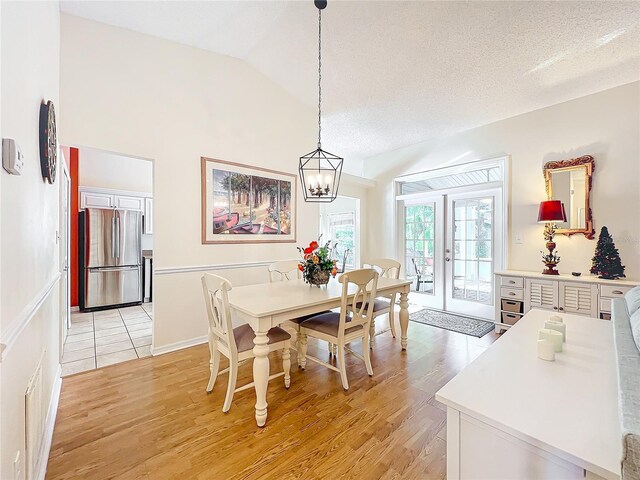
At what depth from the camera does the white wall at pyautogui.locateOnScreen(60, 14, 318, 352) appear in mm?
2678

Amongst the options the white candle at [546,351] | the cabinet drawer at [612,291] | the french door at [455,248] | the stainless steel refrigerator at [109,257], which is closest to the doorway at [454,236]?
the french door at [455,248]

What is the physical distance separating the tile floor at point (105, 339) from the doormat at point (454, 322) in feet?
11.7

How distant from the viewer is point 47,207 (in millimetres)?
1839

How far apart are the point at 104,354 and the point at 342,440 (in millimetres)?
2693

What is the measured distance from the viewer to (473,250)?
4.41 meters

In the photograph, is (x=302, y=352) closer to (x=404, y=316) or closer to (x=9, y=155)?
(x=404, y=316)

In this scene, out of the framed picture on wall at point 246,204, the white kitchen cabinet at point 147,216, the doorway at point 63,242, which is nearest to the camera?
the doorway at point 63,242

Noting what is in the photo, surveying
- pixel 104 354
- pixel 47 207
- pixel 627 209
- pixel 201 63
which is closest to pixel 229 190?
pixel 201 63

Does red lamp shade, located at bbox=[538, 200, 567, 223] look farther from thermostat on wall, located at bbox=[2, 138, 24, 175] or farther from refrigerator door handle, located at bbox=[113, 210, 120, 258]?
refrigerator door handle, located at bbox=[113, 210, 120, 258]

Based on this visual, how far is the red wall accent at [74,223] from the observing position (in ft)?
15.4

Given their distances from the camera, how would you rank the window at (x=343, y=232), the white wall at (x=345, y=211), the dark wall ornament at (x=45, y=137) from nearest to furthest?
the dark wall ornament at (x=45, y=137)
the white wall at (x=345, y=211)
the window at (x=343, y=232)

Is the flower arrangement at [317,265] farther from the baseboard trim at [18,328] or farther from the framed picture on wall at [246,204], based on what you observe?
the baseboard trim at [18,328]

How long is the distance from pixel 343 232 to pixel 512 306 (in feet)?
14.7

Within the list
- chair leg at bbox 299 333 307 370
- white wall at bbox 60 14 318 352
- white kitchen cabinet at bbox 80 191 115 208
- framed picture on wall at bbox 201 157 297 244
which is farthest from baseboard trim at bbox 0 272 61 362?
white kitchen cabinet at bbox 80 191 115 208
